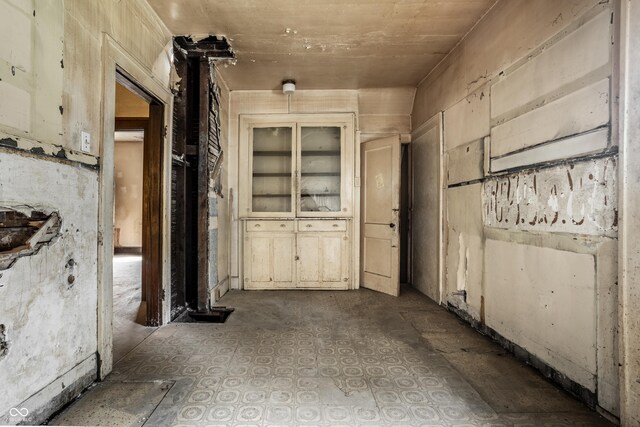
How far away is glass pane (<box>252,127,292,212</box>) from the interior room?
1.3 inches

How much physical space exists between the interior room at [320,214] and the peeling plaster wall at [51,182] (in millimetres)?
13

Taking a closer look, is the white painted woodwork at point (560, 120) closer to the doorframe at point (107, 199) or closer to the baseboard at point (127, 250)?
the doorframe at point (107, 199)

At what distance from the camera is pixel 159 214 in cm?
276

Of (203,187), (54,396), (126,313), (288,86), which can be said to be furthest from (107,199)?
(288,86)

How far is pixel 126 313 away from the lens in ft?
10.3

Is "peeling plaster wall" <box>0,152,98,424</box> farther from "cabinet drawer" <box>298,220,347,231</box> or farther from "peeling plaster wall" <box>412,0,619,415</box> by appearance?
"peeling plaster wall" <box>412,0,619,415</box>

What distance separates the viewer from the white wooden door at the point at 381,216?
3961 mm

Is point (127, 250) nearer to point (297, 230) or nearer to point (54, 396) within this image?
point (297, 230)

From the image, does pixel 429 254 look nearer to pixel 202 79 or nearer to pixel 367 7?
→ pixel 367 7

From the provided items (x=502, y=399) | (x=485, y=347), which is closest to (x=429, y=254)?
(x=485, y=347)

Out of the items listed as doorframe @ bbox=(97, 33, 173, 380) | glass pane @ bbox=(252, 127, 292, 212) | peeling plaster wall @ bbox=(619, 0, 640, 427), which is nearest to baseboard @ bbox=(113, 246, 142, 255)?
glass pane @ bbox=(252, 127, 292, 212)

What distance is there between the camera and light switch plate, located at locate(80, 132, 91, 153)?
179cm

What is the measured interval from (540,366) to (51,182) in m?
3.14

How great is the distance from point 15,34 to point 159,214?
5.32 feet
